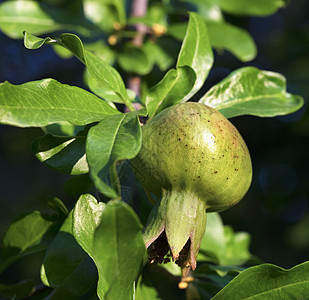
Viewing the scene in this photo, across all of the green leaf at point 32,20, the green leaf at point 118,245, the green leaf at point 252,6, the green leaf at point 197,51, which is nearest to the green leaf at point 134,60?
the green leaf at point 32,20

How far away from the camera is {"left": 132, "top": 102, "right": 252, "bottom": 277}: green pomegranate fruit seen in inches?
29.0

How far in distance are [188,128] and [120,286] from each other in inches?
11.1

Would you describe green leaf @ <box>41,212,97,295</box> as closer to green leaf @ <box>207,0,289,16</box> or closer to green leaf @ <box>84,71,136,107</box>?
green leaf @ <box>84,71,136,107</box>

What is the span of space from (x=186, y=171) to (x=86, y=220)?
20 cm

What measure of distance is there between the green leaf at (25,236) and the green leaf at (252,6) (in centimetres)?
104

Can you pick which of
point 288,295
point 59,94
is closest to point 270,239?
point 288,295

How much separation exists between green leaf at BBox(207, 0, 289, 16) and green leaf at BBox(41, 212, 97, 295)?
43.9 inches

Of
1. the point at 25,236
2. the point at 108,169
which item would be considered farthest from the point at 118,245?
the point at 25,236

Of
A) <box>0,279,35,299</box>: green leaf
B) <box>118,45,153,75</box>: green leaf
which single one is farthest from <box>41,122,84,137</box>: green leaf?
<box>118,45,153,75</box>: green leaf

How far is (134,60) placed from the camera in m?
1.53

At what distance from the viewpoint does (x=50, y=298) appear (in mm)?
997

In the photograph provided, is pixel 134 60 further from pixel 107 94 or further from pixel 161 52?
pixel 107 94

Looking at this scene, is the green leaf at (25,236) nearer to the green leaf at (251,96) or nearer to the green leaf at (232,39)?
the green leaf at (251,96)

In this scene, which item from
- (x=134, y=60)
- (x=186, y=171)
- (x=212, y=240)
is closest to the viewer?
(x=186, y=171)
